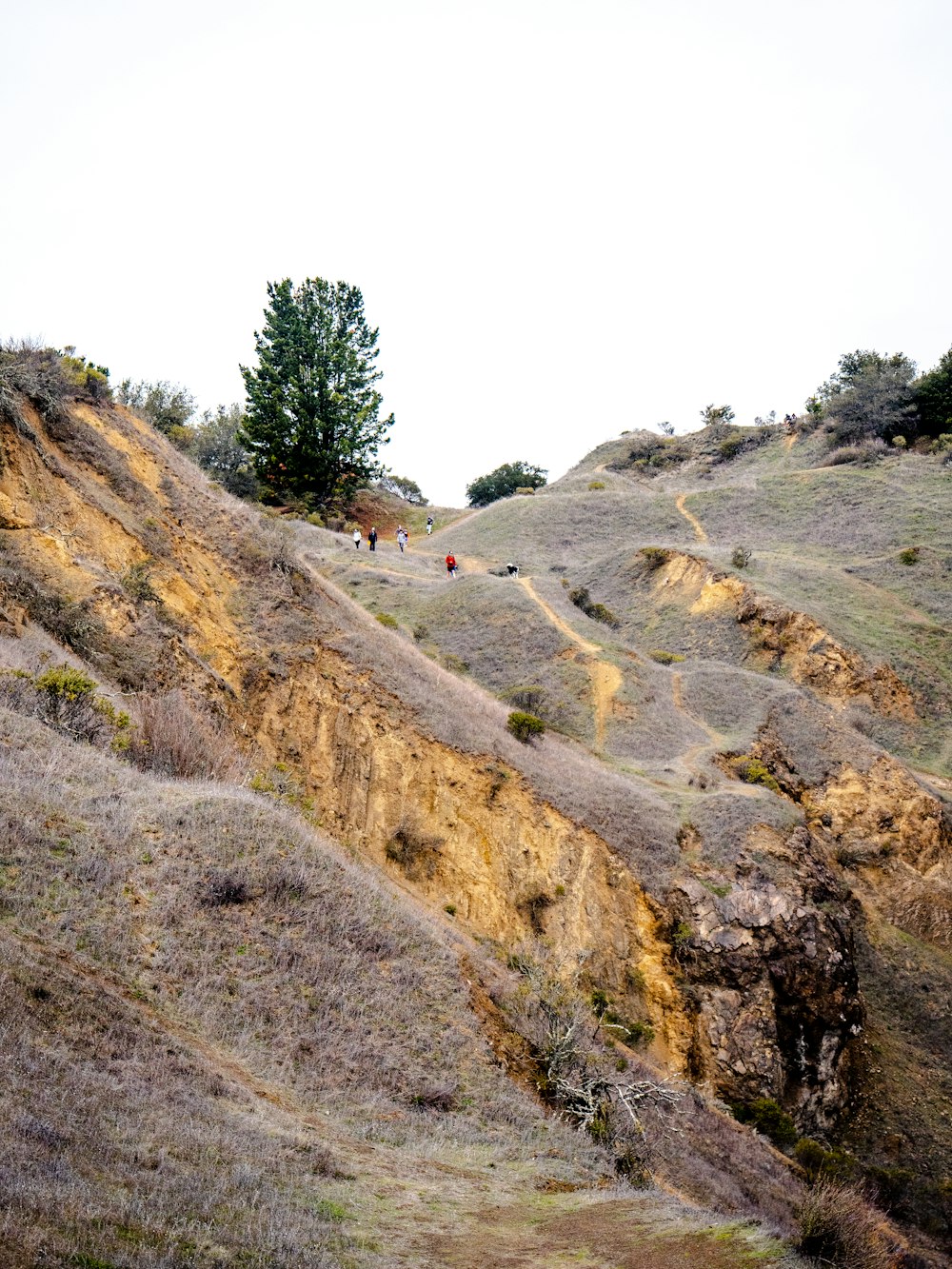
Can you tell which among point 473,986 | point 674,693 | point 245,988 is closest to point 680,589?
point 674,693

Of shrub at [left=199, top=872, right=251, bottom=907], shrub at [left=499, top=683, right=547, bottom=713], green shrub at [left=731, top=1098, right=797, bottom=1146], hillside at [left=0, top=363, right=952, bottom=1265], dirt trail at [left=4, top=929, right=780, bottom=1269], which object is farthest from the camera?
shrub at [left=499, top=683, right=547, bottom=713]

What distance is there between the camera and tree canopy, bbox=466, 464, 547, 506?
82137 mm

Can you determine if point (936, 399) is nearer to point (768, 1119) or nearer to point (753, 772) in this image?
point (753, 772)

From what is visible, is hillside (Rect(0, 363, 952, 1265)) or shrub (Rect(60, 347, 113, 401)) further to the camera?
shrub (Rect(60, 347, 113, 401))

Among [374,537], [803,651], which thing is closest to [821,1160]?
[803,651]


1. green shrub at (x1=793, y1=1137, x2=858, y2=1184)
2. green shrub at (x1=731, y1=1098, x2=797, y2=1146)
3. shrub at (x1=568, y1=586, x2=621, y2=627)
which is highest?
shrub at (x1=568, y1=586, x2=621, y2=627)

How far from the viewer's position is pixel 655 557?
46906 millimetres

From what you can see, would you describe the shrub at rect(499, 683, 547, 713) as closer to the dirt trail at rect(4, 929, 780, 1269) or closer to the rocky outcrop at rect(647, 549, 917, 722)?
the rocky outcrop at rect(647, 549, 917, 722)

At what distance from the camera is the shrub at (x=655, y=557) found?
46500mm

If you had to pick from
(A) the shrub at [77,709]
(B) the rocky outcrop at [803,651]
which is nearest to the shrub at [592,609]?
(B) the rocky outcrop at [803,651]

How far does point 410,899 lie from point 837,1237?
991cm

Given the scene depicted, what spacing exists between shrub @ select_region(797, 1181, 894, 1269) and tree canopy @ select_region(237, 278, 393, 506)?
47025 millimetres

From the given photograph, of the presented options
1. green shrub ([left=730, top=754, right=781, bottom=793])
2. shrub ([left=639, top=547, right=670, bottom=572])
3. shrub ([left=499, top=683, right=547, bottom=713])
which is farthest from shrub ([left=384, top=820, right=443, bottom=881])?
shrub ([left=639, top=547, right=670, bottom=572])

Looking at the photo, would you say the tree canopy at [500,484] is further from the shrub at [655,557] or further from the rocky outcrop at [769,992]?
the rocky outcrop at [769,992]
